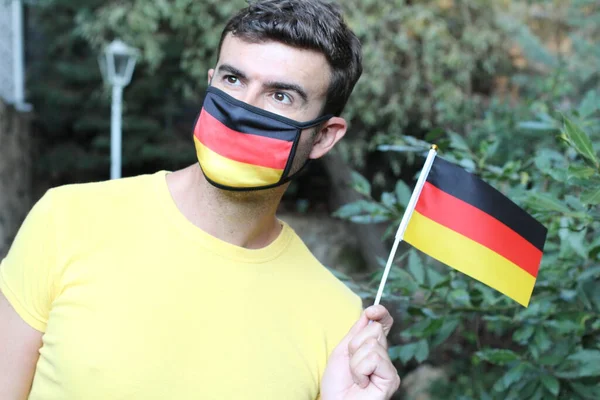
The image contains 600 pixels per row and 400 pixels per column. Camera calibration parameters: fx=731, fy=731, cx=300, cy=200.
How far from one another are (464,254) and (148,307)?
82 centimetres

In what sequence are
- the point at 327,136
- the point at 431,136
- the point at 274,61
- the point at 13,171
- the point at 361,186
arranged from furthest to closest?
the point at 13,171 < the point at 361,186 < the point at 431,136 < the point at 327,136 < the point at 274,61

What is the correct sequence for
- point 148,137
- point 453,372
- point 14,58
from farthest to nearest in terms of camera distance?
point 148,137 < point 14,58 < point 453,372

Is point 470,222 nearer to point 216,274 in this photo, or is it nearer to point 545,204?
point 545,204

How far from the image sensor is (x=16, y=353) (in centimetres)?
167

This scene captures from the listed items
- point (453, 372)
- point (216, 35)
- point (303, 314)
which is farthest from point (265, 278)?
point (216, 35)

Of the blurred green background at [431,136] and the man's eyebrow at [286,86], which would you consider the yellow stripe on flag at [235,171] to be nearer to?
the man's eyebrow at [286,86]

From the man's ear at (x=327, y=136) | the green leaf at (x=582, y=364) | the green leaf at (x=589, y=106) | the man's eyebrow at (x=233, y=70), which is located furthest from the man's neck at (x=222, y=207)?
the green leaf at (x=589, y=106)

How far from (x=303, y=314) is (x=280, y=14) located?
755 mm

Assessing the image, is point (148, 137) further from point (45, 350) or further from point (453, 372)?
point (45, 350)

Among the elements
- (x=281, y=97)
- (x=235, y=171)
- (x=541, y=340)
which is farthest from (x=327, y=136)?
(x=541, y=340)

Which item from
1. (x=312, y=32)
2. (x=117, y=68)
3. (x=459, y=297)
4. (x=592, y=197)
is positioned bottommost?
(x=117, y=68)

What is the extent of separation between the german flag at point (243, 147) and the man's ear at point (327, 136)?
14 cm

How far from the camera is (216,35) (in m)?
7.25

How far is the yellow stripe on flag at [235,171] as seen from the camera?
1.78 m
